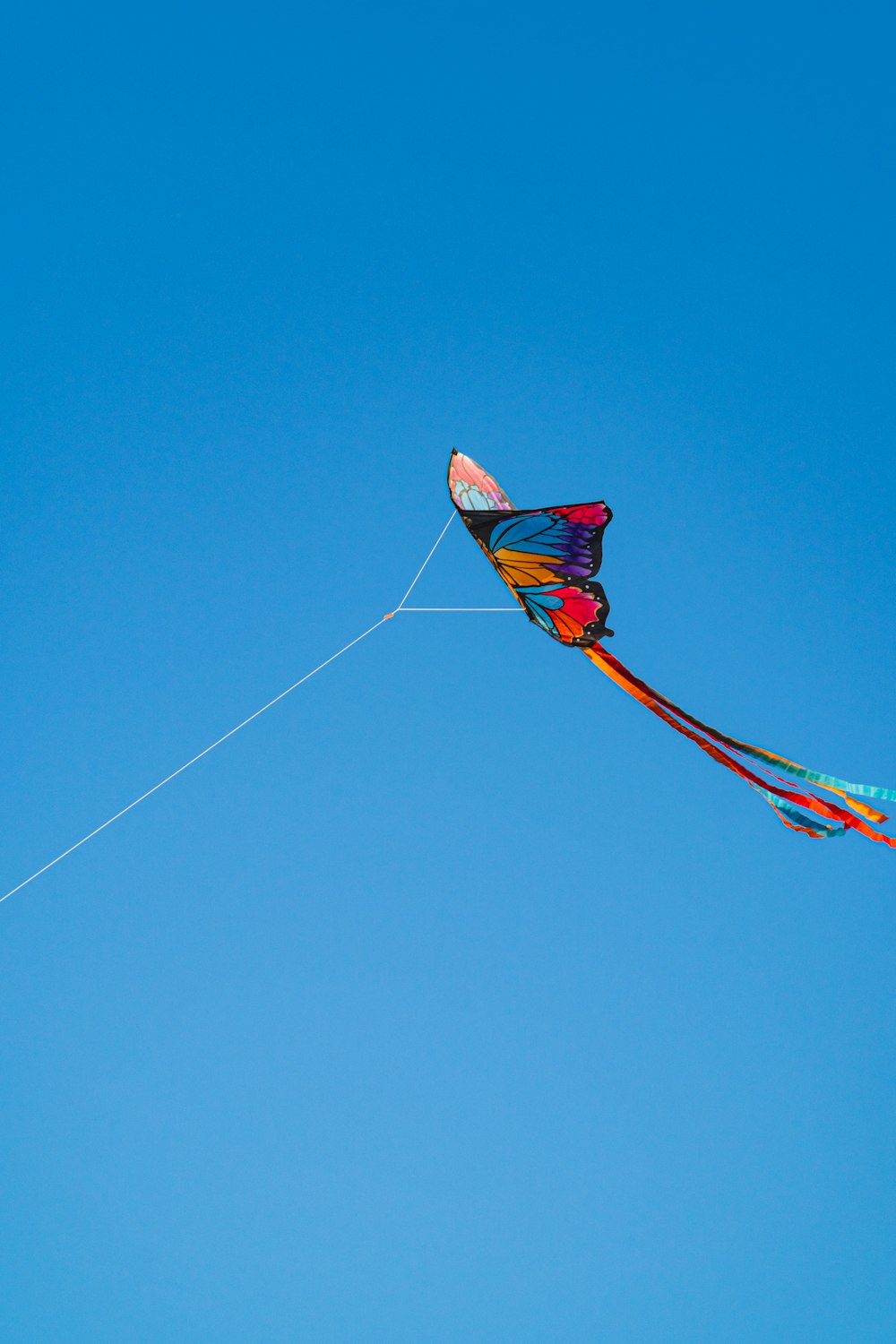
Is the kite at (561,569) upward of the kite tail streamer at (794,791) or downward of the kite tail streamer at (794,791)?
upward

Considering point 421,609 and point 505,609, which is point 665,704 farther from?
point 421,609

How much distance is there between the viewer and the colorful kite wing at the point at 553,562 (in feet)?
17.4

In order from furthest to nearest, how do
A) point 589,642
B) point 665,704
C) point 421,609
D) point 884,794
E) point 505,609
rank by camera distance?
point 421,609 < point 505,609 < point 589,642 < point 665,704 < point 884,794

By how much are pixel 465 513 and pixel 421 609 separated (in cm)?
120

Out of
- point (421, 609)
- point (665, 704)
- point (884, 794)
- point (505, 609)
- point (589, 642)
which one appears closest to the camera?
point (884, 794)

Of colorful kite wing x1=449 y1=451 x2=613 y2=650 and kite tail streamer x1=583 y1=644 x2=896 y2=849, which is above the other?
colorful kite wing x1=449 y1=451 x2=613 y2=650

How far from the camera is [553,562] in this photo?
216 inches

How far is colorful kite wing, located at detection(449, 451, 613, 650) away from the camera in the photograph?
209 inches

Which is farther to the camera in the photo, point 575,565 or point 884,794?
point 575,565

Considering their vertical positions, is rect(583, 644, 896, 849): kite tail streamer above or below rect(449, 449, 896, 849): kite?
below

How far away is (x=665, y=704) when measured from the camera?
4754 mm

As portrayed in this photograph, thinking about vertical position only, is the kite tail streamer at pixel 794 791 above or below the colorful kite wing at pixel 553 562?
below

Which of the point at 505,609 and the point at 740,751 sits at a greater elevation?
the point at 505,609

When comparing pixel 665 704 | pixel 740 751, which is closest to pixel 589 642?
pixel 665 704
